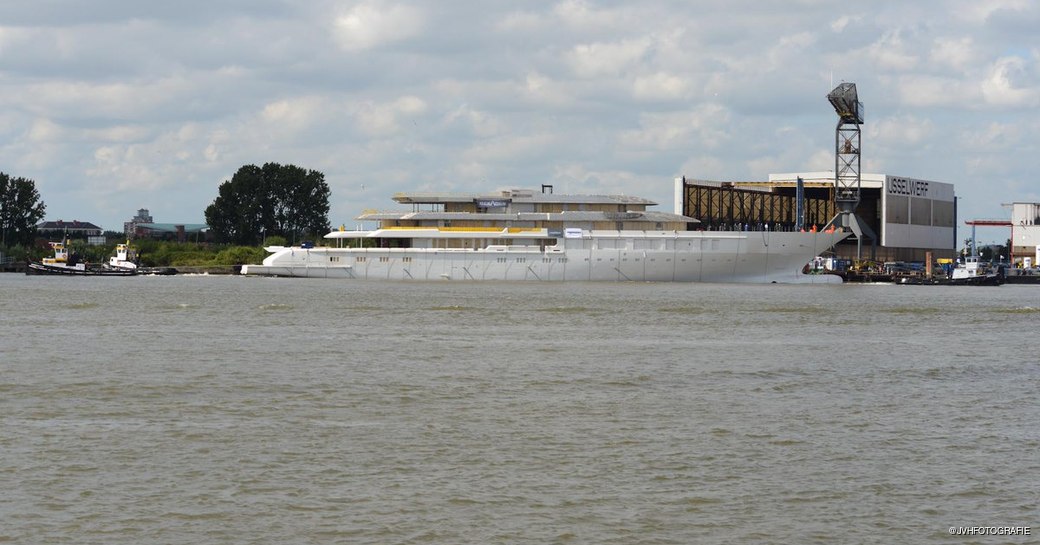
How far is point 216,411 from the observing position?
23.0 metres

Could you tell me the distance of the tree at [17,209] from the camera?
14375cm

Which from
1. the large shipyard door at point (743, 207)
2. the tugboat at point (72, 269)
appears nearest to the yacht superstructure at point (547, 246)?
the tugboat at point (72, 269)

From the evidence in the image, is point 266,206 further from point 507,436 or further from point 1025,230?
point 507,436

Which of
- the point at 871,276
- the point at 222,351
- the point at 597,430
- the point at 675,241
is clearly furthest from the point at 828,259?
the point at 597,430

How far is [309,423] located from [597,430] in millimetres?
4890

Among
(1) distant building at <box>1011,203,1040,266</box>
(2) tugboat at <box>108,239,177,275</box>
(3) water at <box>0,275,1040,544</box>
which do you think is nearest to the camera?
(3) water at <box>0,275,1040,544</box>

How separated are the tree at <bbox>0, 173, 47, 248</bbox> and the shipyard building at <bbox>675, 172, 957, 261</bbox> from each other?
7303cm

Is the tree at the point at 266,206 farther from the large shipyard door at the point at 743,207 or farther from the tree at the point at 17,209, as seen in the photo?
the large shipyard door at the point at 743,207

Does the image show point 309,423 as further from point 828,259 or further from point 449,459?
point 828,259

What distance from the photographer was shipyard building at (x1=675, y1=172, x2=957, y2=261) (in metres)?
132

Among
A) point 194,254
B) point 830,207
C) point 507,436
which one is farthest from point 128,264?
point 507,436
